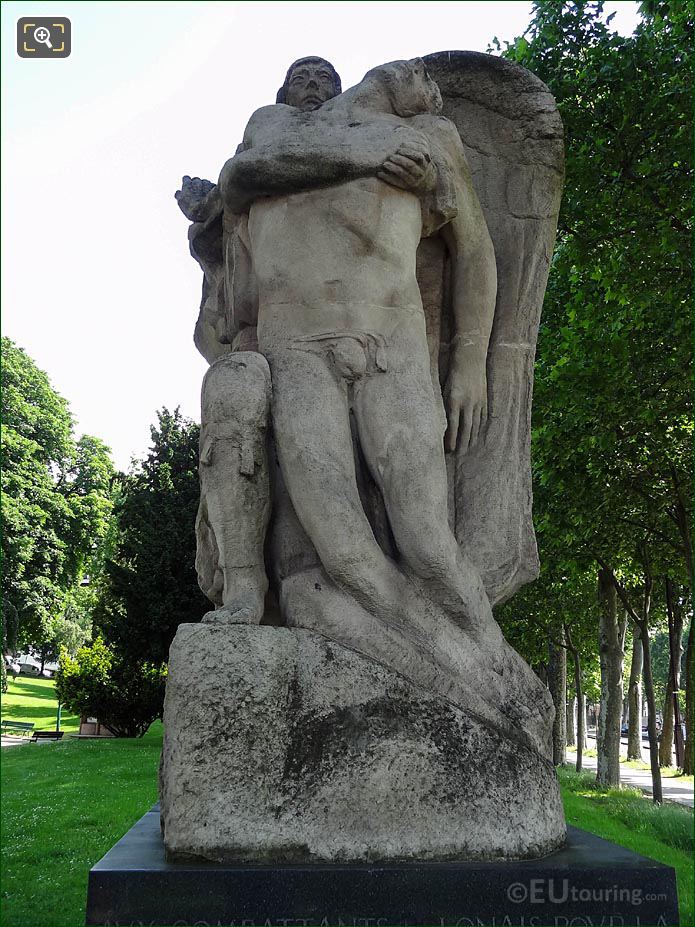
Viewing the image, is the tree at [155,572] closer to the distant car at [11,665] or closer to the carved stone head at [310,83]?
the distant car at [11,665]

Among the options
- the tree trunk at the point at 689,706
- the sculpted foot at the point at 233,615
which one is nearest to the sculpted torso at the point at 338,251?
the sculpted foot at the point at 233,615

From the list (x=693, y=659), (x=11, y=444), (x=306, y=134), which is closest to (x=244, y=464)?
(x=306, y=134)

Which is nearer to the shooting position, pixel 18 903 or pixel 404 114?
pixel 404 114

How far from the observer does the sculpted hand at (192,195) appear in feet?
14.5

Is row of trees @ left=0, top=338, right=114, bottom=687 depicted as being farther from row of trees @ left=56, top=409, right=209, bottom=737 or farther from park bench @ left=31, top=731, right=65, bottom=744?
park bench @ left=31, top=731, right=65, bottom=744

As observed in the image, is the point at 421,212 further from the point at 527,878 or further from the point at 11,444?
the point at 11,444

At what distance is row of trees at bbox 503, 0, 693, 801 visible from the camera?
10.1 meters

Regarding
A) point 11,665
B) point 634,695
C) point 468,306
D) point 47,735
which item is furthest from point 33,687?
point 468,306

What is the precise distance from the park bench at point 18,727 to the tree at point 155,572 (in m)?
12.9

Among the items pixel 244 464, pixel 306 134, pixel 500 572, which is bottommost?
pixel 500 572

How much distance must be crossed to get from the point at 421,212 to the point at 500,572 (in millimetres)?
1635

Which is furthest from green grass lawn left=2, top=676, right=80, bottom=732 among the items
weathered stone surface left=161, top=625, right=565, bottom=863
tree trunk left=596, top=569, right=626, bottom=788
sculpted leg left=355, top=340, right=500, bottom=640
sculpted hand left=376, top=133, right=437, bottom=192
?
sculpted hand left=376, top=133, right=437, bottom=192

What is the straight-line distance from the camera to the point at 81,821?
9695 mm

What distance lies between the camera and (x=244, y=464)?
3551 mm
